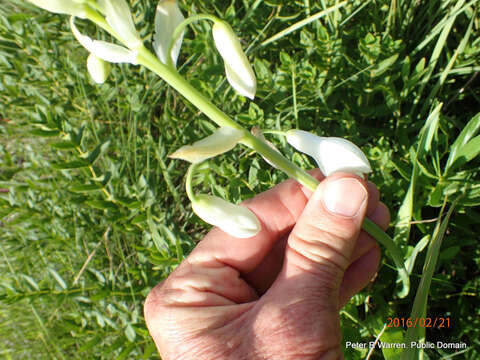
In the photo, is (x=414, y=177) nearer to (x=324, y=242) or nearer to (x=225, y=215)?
(x=324, y=242)

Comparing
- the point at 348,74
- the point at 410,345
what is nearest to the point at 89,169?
the point at 348,74

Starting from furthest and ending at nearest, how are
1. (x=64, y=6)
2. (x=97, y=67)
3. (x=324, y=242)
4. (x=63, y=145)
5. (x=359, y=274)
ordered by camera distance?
1. (x=63, y=145)
2. (x=359, y=274)
3. (x=324, y=242)
4. (x=97, y=67)
5. (x=64, y=6)

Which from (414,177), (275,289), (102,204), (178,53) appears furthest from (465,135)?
(102,204)

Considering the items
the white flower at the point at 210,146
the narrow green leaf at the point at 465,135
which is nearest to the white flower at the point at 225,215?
the white flower at the point at 210,146

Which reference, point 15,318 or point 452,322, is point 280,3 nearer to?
point 452,322

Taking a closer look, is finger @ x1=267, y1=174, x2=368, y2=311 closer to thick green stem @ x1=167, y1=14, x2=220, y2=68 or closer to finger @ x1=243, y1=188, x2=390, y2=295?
finger @ x1=243, y1=188, x2=390, y2=295

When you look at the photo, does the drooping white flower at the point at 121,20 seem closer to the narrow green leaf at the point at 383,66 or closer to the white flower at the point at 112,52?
the white flower at the point at 112,52
